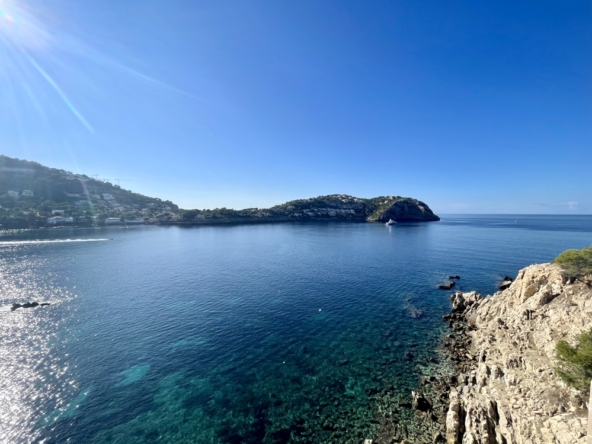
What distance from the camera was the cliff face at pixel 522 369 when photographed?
606 inches

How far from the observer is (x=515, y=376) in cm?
1978

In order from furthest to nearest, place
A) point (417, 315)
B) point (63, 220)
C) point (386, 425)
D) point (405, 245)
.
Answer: point (63, 220), point (405, 245), point (417, 315), point (386, 425)

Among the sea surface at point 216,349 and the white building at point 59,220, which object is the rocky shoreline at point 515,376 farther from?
the white building at point 59,220

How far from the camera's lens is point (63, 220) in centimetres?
17788

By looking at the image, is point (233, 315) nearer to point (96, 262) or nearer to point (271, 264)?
point (271, 264)

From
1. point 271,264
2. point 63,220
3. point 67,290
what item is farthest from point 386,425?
point 63,220

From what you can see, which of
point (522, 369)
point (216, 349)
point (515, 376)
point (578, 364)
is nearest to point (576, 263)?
point (522, 369)

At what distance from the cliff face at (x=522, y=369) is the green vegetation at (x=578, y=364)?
2.70 feet

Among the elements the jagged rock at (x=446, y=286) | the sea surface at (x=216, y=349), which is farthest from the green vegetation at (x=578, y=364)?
the jagged rock at (x=446, y=286)

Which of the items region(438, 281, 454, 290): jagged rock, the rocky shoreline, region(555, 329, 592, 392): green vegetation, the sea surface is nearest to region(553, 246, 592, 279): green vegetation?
the rocky shoreline

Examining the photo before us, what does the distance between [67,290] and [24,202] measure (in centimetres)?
21942

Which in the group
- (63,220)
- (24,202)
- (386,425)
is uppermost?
(24,202)

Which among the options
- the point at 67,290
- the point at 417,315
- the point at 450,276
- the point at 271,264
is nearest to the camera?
the point at 417,315

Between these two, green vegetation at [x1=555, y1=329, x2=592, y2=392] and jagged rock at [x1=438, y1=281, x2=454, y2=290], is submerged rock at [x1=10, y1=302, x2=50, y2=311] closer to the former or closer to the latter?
green vegetation at [x1=555, y1=329, x2=592, y2=392]
